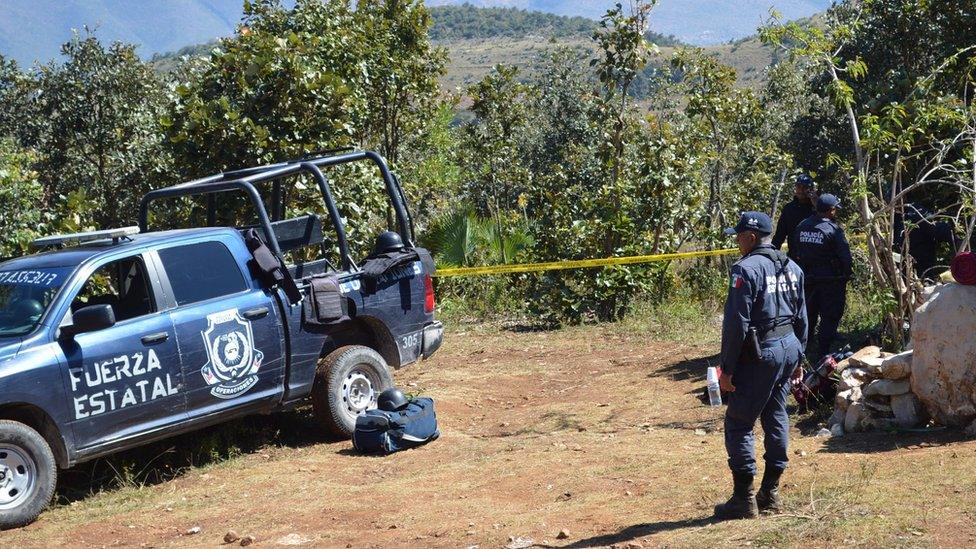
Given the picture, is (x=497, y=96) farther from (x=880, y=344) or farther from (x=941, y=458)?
(x=941, y=458)

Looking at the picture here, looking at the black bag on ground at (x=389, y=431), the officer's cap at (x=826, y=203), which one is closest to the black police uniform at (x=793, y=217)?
the officer's cap at (x=826, y=203)

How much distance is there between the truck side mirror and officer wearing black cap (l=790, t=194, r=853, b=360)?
6073mm

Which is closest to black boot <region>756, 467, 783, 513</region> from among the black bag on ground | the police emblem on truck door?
the black bag on ground

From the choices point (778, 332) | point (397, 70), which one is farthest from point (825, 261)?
point (397, 70)

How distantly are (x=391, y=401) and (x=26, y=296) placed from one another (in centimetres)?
284

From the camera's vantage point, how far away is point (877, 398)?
26.0ft

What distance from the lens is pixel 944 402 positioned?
7461 mm

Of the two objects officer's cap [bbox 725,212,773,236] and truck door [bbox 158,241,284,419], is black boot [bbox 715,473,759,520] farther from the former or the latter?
truck door [bbox 158,241,284,419]

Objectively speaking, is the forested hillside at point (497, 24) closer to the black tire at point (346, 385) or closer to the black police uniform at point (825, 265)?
the black police uniform at point (825, 265)

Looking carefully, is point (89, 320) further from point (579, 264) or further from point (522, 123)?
point (522, 123)

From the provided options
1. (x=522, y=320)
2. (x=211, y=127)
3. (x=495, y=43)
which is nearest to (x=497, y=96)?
(x=522, y=320)

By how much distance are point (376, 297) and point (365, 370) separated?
2.02 feet

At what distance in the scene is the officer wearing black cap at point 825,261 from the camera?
9.66 m

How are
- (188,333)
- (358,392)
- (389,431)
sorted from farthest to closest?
(358,392) → (389,431) → (188,333)
